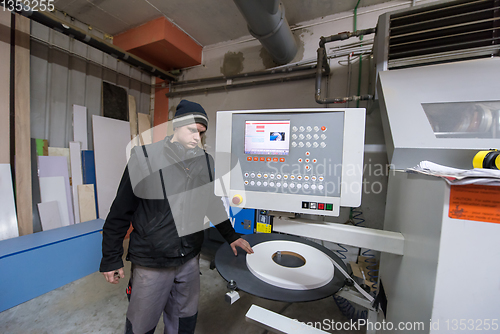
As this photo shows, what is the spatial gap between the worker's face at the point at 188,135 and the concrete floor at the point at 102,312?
1324 mm

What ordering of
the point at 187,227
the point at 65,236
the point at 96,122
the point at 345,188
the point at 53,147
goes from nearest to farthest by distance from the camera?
1. the point at 345,188
2. the point at 187,227
3. the point at 65,236
4. the point at 53,147
5. the point at 96,122

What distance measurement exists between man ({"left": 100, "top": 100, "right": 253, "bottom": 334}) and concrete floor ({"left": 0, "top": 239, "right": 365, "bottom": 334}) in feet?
2.28

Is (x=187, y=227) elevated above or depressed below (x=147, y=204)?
below

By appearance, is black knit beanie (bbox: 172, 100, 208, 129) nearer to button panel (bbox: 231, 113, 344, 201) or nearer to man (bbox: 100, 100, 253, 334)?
man (bbox: 100, 100, 253, 334)

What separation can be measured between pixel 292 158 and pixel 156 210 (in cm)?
75

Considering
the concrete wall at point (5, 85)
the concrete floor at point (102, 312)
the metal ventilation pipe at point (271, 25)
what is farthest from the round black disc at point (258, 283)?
the concrete wall at point (5, 85)

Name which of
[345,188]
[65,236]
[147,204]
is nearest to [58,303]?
[65,236]

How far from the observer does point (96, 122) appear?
8.23 feet

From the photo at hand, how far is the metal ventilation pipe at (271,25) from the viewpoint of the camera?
1365mm

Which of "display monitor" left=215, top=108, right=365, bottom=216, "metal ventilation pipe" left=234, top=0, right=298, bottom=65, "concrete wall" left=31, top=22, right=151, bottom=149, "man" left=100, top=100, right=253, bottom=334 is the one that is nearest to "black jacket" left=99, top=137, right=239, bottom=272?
"man" left=100, top=100, right=253, bottom=334

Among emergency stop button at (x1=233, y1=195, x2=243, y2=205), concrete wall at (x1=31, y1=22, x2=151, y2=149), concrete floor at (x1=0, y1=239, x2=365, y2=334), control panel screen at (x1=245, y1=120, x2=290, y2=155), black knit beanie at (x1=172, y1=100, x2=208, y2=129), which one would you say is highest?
concrete wall at (x1=31, y1=22, x2=151, y2=149)

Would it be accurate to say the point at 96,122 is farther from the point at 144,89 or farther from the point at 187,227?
the point at 187,227

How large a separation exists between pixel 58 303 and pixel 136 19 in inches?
115

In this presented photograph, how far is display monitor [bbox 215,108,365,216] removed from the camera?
0.65 meters
